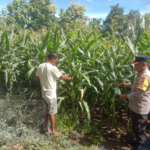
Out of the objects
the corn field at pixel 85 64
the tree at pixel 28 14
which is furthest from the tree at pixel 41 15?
the corn field at pixel 85 64

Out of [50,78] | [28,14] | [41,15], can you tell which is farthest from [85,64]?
[28,14]

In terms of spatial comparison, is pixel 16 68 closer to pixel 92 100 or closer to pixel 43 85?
pixel 43 85

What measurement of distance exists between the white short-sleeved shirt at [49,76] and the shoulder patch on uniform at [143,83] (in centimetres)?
105

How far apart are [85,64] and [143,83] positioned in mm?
1091

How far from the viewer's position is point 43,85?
212 cm

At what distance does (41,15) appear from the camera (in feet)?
45.4

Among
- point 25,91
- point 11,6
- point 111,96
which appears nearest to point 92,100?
point 111,96

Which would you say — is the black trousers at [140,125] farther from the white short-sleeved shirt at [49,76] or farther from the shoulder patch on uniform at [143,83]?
the white short-sleeved shirt at [49,76]

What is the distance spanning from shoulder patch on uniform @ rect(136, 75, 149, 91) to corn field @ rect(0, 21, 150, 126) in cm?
33

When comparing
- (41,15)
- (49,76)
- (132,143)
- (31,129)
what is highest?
(41,15)

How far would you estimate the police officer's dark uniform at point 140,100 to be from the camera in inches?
67.5

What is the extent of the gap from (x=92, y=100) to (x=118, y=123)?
0.60 m

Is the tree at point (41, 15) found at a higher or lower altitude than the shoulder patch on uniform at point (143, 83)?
higher

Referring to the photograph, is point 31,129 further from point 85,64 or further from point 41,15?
point 41,15
